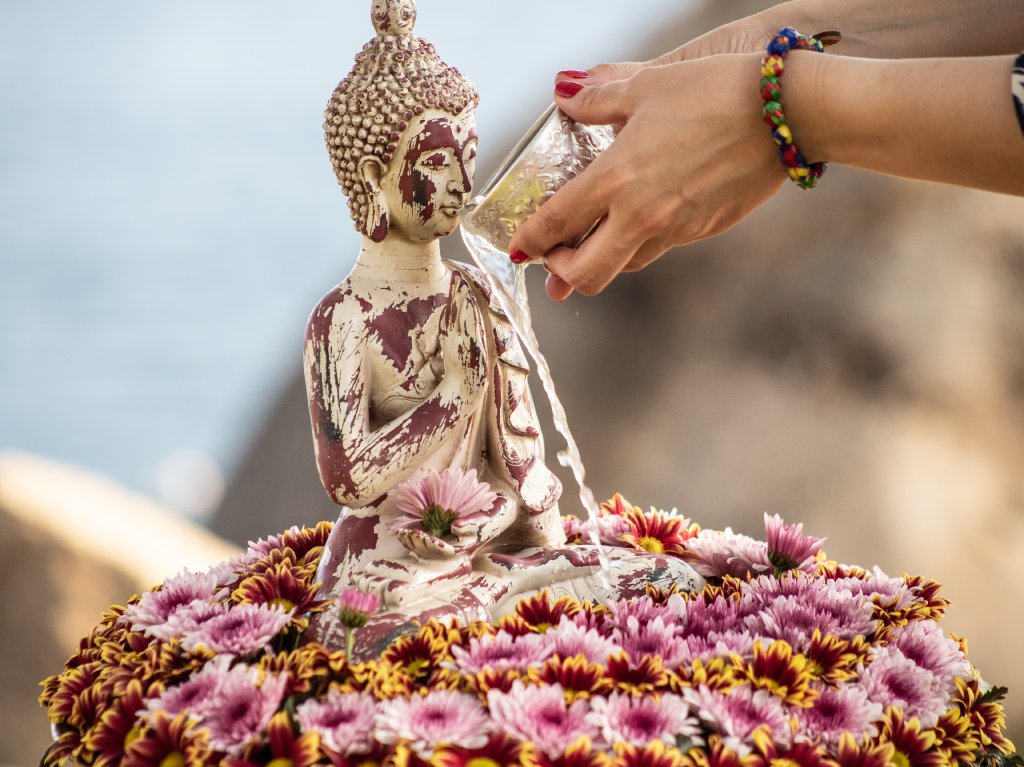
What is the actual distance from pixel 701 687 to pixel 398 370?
0.60m

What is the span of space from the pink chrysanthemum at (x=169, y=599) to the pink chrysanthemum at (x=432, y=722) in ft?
1.29

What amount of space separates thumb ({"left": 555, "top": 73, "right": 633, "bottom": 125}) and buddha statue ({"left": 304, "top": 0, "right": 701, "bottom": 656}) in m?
0.18

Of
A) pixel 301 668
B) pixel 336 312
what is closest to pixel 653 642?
pixel 301 668

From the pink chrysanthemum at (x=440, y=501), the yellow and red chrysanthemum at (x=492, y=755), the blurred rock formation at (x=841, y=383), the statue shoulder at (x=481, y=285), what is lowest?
the blurred rock formation at (x=841, y=383)

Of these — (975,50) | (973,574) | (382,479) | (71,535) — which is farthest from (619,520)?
(973,574)

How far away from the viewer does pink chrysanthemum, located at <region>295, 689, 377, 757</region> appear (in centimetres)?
107

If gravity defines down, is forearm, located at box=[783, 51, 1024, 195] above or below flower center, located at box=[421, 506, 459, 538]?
above

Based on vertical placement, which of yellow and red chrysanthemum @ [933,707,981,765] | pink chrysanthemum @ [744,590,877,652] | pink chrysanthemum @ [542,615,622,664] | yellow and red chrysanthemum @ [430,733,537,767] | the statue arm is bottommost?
yellow and red chrysanthemum @ [933,707,981,765]

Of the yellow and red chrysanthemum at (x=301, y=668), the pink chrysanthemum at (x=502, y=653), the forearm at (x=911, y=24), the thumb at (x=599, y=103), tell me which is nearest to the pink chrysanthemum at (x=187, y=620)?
the yellow and red chrysanthemum at (x=301, y=668)

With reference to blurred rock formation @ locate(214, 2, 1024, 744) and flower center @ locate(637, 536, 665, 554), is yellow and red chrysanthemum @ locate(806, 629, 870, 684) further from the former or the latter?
blurred rock formation @ locate(214, 2, 1024, 744)

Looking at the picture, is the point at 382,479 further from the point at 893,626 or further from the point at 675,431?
the point at 675,431

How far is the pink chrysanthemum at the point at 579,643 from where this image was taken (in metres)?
1.21

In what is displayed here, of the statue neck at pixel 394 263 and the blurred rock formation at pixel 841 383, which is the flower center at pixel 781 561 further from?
the blurred rock formation at pixel 841 383

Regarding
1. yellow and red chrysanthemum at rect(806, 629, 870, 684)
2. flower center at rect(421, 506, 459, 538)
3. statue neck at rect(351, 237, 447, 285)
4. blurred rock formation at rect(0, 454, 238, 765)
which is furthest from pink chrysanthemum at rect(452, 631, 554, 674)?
blurred rock formation at rect(0, 454, 238, 765)
